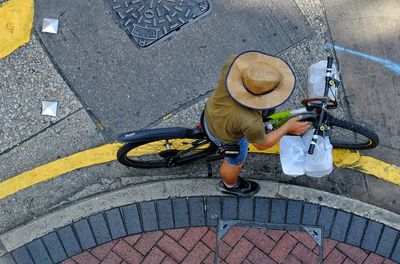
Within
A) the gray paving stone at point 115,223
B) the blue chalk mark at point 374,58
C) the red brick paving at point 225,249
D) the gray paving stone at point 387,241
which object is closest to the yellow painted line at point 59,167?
the gray paving stone at point 115,223

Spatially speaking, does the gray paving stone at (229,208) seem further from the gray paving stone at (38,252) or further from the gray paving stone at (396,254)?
the gray paving stone at (38,252)

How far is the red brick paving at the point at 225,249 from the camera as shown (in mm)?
5098

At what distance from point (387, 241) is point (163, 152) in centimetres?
217

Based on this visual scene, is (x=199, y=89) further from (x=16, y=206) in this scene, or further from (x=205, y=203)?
(x=16, y=206)

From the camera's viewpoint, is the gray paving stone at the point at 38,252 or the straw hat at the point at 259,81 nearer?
the straw hat at the point at 259,81

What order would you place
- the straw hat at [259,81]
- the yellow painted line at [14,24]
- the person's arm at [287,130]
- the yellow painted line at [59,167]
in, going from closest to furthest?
the straw hat at [259,81]
the person's arm at [287,130]
the yellow painted line at [59,167]
the yellow painted line at [14,24]

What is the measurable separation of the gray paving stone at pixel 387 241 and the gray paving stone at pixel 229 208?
4.31 feet

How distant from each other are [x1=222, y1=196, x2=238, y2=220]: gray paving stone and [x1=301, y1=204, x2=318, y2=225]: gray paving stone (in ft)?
2.03

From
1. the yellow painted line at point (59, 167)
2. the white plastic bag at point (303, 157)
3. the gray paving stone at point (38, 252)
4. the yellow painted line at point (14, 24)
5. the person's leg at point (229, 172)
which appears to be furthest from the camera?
the yellow painted line at point (14, 24)

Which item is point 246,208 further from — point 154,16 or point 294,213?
point 154,16

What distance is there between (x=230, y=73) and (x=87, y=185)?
2085 millimetres

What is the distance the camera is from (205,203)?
5.28 meters

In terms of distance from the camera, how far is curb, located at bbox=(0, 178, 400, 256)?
5.19 m

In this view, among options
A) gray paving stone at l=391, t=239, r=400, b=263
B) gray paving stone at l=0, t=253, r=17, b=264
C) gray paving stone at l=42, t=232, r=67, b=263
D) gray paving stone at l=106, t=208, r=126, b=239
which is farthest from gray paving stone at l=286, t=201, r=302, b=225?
gray paving stone at l=0, t=253, r=17, b=264
